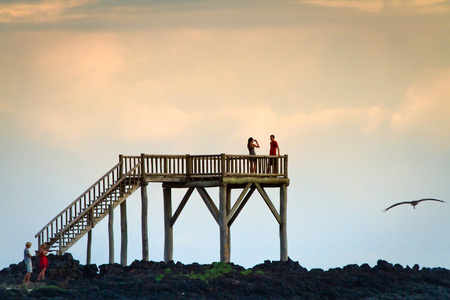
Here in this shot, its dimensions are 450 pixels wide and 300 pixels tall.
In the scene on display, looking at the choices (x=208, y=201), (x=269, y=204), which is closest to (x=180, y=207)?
(x=208, y=201)

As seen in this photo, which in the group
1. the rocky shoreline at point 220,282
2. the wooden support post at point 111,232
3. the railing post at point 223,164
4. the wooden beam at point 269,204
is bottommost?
the rocky shoreline at point 220,282

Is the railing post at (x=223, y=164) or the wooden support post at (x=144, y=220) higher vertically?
the railing post at (x=223, y=164)

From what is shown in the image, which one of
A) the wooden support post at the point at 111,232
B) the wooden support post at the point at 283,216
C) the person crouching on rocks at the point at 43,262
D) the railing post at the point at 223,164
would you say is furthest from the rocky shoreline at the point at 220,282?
the railing post at the point at 223,164

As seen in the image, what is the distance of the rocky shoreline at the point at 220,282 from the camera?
137 ft

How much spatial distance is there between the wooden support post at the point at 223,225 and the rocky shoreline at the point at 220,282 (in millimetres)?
2886

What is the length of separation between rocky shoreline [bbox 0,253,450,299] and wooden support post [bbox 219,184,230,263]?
2886 mm

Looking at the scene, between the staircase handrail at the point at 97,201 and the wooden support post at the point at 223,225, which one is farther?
the wooden support post at the point at 223,225

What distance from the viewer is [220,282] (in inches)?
1690

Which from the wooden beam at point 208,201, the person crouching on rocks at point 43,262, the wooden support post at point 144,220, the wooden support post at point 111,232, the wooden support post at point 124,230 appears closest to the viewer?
the person crouching on rocks at point 43,262

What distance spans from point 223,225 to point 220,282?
24.9 feet

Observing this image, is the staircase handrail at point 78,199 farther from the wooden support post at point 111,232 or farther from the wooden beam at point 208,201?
the wooden beam at point 208,201

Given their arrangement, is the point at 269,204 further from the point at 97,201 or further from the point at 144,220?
the point at 97,201

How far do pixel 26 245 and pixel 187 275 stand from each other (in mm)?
5780

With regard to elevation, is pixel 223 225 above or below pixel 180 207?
below
